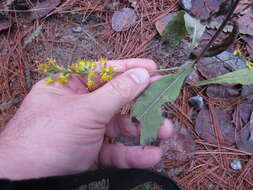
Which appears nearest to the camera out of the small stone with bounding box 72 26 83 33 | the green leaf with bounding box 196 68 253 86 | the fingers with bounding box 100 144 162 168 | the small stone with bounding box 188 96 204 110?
the green leaf with bounding box 196 68 253 86

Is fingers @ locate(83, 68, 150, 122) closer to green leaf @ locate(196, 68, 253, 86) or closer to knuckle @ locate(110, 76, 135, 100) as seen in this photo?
knuckle @ locate(110, 76, 135, 100)

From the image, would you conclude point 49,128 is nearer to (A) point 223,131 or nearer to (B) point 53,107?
(B) point 53,107

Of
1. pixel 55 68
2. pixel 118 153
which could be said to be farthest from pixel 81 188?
pixel 55 68

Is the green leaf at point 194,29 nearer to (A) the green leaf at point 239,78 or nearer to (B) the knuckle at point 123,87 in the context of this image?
(A) the green leaf at point 239,78

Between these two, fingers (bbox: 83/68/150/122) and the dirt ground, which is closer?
fingers (bbox: 83/68/150/122)

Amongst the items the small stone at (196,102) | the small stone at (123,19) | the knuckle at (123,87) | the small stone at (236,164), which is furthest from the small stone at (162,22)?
the small stone at (236,164)

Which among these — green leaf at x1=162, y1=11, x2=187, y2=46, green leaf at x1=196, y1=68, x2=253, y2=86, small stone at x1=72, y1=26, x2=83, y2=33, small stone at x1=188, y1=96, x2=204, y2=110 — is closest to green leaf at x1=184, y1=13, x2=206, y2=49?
green leaf at x1=162, y1=11, x2=187, y2=46
